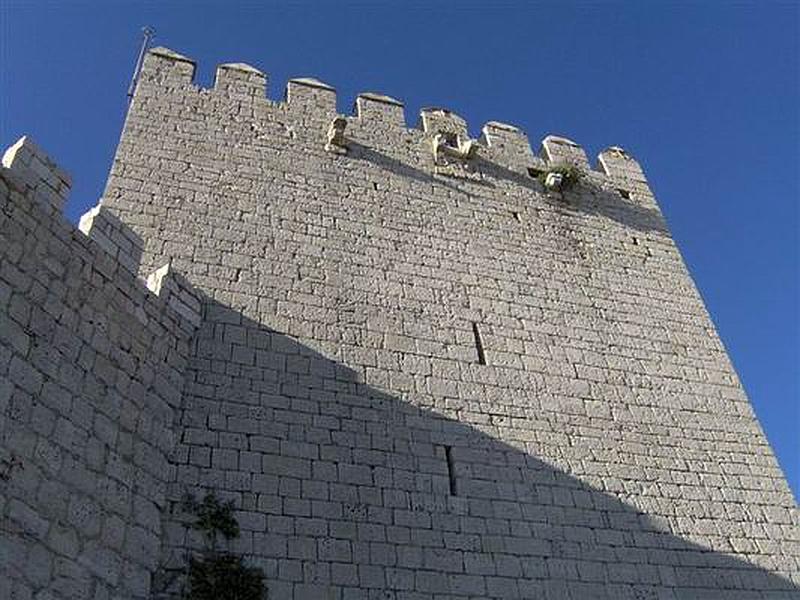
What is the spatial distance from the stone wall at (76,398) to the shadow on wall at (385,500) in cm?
27

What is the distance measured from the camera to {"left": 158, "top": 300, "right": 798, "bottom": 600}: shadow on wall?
4871 millimetres

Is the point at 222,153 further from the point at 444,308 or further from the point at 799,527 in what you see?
the point at 799,527

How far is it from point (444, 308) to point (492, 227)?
1.56 meters

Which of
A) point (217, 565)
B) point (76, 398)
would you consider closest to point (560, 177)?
point (217, 565)

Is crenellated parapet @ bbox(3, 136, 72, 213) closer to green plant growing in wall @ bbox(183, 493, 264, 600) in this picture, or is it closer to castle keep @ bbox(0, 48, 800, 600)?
castle keep @ bbox(0, 48, 800, 600)

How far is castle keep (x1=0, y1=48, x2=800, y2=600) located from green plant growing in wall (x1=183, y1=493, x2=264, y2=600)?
80 millimetres

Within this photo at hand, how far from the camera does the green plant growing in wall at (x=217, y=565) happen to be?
14.4 feet

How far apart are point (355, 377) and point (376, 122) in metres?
3.97

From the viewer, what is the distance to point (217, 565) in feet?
14.9

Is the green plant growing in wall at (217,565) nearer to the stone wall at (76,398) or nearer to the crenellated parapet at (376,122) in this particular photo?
the stone wall at (76,398)

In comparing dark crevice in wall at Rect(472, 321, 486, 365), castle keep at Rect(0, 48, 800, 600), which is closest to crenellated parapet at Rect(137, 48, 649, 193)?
castle keep at Rect(0, 48, 800, 600)

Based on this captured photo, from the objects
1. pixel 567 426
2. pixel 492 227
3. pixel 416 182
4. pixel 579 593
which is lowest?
pixel 579 593

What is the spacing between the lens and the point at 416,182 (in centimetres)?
830

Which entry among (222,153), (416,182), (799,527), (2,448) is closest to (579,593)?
→ (799,527)
